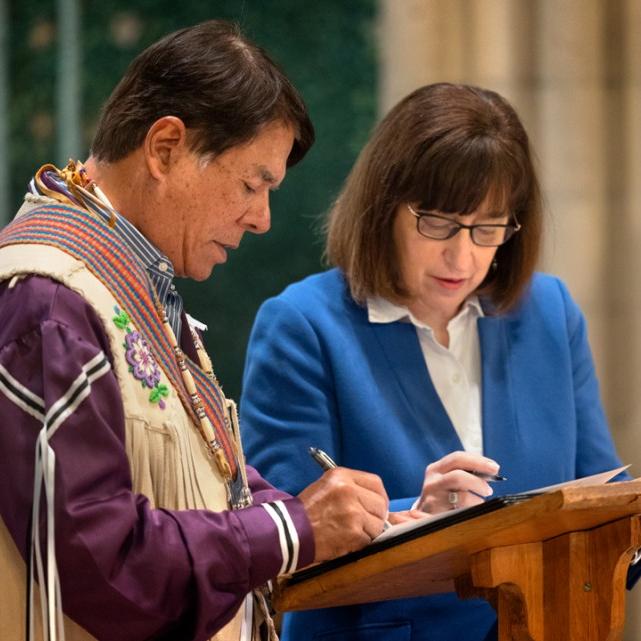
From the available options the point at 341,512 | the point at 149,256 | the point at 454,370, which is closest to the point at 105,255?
→ the point at 149,256

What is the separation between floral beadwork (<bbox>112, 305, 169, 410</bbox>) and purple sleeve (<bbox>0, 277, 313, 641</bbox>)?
4 centimetres

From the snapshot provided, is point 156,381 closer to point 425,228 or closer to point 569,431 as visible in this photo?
point 425,228

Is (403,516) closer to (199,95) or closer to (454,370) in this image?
(454,370)

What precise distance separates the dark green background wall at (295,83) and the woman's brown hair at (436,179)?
1.89 metres

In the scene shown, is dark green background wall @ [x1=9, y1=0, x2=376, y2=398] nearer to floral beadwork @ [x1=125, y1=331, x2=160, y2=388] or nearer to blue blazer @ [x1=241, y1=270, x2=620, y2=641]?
blue blazer @ [x1=241, y1=270, x2=620, y2=641]

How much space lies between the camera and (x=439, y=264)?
278cm

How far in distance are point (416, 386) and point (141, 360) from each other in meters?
1.00

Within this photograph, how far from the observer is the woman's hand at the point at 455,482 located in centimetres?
235

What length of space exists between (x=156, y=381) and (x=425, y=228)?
3.37ft

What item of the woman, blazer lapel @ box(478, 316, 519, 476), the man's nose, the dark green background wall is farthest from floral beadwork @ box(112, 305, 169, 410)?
the dark green background wall

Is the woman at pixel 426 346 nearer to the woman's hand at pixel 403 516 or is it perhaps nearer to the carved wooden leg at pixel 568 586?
the woman's hand at pixel 403 516

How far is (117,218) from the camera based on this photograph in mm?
1964

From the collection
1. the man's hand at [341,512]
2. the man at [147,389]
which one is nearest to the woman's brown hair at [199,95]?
the man at [147,389]

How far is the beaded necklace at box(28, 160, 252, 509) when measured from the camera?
6.44 ft
